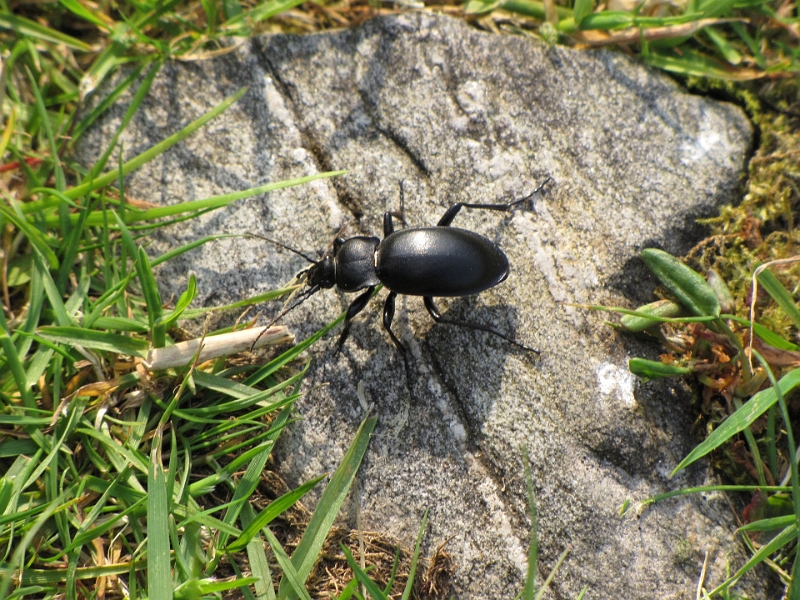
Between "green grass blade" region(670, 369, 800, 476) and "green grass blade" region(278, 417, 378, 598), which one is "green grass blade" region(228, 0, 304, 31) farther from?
"green grass blade" region(670, 369, 800, 476)

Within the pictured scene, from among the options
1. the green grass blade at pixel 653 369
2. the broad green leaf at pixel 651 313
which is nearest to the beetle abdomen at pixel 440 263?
the broad green leaf at pixel 651 313

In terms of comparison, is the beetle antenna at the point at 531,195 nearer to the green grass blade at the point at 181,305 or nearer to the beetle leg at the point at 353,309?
the beetle leg at the point at 353,309

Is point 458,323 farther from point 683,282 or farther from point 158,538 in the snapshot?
point 158,538

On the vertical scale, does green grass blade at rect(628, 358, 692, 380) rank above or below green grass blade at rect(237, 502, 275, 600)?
above

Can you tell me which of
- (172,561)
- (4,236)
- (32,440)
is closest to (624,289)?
(172,561)

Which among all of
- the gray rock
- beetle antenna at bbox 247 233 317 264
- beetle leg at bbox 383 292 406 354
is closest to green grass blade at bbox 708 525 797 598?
the gray rock

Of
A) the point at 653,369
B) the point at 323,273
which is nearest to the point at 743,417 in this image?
the point at 653,369
